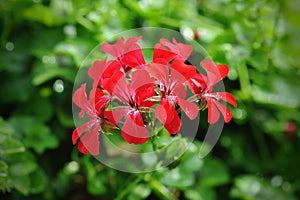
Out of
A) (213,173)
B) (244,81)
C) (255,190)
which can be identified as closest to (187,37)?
(244,81)

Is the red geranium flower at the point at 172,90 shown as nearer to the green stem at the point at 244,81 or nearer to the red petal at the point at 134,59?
the red petal at the point at 134,59

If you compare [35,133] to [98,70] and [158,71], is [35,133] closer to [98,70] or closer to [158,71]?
[98,70]

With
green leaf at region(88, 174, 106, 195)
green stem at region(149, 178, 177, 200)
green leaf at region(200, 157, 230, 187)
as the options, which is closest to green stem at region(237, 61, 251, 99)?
green leaf at region(200, 157, 230, 187)

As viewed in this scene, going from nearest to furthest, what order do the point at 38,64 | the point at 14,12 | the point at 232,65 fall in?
the point at 232,65
the point at 38,64
the point at 14,12

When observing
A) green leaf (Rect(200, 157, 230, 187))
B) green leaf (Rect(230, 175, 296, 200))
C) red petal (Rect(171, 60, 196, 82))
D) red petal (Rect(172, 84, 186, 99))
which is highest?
red petal (Rect(171, 60, 196, 82))

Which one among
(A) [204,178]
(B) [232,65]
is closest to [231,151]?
(A) [204,178]

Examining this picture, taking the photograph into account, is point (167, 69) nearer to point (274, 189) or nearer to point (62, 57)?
point (62, 57)

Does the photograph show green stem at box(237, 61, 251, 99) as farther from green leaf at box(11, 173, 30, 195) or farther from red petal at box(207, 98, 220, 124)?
green leaf at box(11, 173, 30, 195)

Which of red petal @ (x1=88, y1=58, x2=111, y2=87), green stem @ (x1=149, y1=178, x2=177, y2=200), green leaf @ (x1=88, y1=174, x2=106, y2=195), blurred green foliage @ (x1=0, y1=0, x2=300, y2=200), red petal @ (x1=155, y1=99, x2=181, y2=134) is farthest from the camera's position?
blurred green foliage @ (x1=0, y1=0, x2=300, y2=200)
